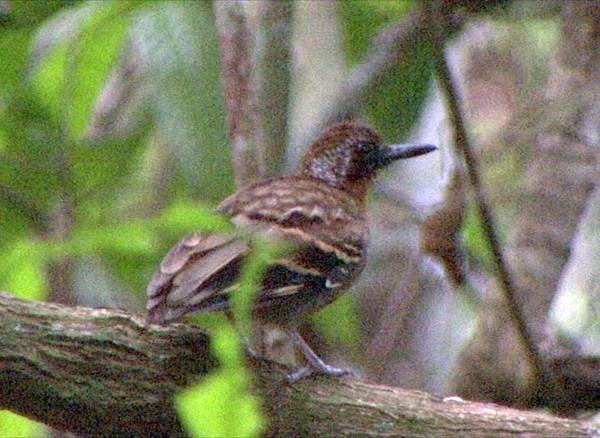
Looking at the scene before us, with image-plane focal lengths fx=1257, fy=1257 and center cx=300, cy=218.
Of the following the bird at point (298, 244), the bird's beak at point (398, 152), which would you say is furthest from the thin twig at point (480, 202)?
the bird's beak at point (398, 152)

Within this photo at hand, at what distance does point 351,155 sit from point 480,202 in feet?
3.44

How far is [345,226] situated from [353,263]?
148 millimetres

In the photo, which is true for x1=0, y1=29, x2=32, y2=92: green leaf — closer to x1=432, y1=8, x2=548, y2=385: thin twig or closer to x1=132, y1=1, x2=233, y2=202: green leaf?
x1=132, y1=1, x2=233, y2=202: green leaf

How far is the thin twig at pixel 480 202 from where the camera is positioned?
327cm

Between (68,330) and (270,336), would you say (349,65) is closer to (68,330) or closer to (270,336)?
(270,336)

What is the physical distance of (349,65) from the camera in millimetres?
5906

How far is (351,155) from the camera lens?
4.60 m

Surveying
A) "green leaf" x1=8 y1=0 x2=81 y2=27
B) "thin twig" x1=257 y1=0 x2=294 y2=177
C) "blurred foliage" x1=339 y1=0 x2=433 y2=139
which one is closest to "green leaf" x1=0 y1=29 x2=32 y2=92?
"green leaf" x1=8 y1=0 x2=81 y2=27

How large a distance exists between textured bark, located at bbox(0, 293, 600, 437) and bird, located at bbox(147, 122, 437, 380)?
0.09 m

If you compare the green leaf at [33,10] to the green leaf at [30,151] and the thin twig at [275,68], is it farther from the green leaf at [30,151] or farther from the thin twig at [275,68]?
the thin twig at [275,68]

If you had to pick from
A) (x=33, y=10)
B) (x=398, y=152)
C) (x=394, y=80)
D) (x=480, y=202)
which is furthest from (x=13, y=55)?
(x=394, y=80)

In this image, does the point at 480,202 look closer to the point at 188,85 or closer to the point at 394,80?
the point at 188,85

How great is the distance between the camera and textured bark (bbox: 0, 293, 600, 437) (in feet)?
9.70

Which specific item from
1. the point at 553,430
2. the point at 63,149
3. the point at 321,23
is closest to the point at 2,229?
the point at 63,149
